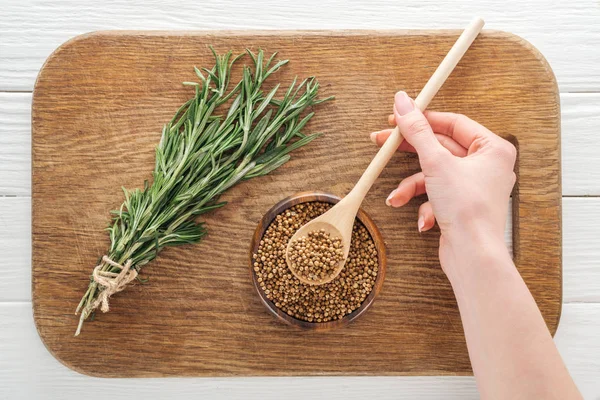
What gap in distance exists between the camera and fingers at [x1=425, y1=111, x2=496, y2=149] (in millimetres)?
1072

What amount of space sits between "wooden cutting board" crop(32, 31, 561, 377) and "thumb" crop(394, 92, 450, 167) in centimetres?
9

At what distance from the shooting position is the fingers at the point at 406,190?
1.11 meters

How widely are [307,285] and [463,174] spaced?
0.41 metres

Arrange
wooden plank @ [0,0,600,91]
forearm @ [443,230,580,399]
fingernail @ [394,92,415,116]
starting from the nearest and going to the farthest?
forearm @ [443,230,580,399], fingernail @ [394,92,415,116], wooden plank @ [0,0,600,91]

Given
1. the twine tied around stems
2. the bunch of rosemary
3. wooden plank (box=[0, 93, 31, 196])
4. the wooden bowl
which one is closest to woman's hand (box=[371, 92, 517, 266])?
the wooden bowl

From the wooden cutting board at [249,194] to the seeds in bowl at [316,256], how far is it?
0.13 metres

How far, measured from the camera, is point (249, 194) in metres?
1.15

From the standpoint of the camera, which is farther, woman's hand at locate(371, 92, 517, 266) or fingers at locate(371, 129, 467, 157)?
fingers at locate(371, 129, 467, 157)

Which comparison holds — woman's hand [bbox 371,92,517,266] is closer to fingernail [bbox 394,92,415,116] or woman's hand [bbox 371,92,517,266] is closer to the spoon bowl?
fingernail [bbox 394,92,415,116]

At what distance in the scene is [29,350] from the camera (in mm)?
1209

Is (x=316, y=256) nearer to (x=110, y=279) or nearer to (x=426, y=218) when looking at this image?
(x=426, y=218)
